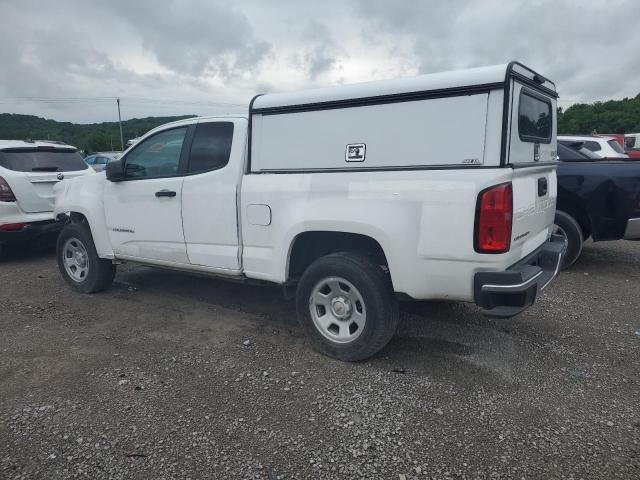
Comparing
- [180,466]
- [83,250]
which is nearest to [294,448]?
[180,466]

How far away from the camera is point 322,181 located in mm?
3492

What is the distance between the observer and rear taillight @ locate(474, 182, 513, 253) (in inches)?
113

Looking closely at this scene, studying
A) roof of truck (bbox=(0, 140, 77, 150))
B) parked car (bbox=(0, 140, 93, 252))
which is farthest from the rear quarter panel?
roof of truck (bbox=(0, 140, 77, 150))

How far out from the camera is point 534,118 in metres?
3.55

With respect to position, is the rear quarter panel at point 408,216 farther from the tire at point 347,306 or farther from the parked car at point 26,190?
the parked car at point 26,190

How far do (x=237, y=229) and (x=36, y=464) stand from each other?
6.97 ft

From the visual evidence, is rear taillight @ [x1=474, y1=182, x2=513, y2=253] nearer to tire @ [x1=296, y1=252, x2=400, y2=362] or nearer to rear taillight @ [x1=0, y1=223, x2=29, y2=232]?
tire @ [x1=296, y1=252, x2=400, y2=362]

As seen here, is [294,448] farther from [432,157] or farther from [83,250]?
[83,250]

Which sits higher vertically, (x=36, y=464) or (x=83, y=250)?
(x=83, y=250)

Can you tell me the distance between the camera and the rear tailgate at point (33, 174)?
670cm

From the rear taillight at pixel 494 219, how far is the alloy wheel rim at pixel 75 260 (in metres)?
4.42

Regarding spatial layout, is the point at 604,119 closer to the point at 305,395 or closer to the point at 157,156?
the point at 157,156

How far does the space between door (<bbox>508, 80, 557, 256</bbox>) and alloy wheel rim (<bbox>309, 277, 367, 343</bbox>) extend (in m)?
1.19

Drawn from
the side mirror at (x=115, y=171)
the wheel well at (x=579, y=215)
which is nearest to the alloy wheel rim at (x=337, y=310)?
the side mirror at (x=115, y=171)
